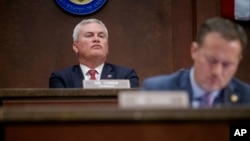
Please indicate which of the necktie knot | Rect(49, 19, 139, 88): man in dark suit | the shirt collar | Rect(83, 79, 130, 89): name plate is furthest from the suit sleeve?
the necktie knot

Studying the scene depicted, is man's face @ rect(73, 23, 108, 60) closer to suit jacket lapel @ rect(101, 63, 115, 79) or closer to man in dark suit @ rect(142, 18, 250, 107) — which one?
suit jacket lapel @ rect(101, 63, 115, 79)

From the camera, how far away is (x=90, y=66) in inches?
153

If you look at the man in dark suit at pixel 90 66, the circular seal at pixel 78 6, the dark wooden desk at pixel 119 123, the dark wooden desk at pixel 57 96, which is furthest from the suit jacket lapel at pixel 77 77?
the dark wooden desk at pixel 119 123

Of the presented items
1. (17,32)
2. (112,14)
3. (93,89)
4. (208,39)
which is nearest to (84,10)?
(112,14)

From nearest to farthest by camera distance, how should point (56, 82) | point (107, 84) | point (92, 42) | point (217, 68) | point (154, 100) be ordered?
point (154, 100) < point (217, 68) < point (107, 84) < point (56, 82) < point (92, 42)

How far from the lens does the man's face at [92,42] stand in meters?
3.92

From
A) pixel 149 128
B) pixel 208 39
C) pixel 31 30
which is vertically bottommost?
pixel 149 128

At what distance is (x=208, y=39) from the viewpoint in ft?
6.50

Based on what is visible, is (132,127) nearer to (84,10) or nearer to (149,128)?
(149,128)

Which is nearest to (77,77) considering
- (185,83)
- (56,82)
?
(56,82)

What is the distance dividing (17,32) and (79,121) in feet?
11.4

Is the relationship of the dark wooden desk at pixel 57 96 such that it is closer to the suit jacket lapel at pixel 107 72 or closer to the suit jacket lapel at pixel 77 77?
the suit jacket lapel at pixel 77 77

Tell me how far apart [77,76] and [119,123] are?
208 cm

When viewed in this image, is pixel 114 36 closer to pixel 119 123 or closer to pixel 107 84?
pixel 107 84
